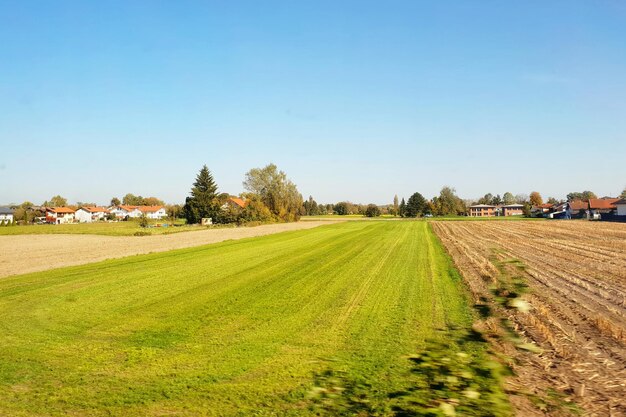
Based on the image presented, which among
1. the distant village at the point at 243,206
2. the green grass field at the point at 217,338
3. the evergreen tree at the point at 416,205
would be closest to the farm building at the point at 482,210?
the distant village at the point at 243,206

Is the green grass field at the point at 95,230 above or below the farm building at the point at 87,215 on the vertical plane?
below

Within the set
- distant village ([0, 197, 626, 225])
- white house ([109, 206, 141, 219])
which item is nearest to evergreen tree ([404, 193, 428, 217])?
distant village ([0, 197, 626, 225])

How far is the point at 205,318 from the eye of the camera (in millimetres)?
11578

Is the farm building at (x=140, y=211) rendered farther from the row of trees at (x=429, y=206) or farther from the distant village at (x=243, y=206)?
the row of trees at (x=429, y=206)

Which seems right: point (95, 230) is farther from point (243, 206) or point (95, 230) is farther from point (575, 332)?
point (575, 332)

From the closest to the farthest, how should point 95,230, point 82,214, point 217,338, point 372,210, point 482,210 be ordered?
1. point 217,338
2. point 95,230
3. point 372,210
4. point 82,214
5. point 482,210

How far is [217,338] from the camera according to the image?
973 cm

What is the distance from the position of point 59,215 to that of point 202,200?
8856cm

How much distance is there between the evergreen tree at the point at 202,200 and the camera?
88312mm

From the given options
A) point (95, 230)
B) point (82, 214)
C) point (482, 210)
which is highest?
point (482, 210)

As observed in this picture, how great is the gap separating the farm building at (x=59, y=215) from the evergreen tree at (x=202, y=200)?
7722 centimetres

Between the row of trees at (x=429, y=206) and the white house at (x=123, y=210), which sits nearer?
the row of trees at (x=429, y=206)

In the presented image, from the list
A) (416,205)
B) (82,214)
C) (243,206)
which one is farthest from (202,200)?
(82,214)

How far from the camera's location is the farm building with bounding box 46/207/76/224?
464 ft
